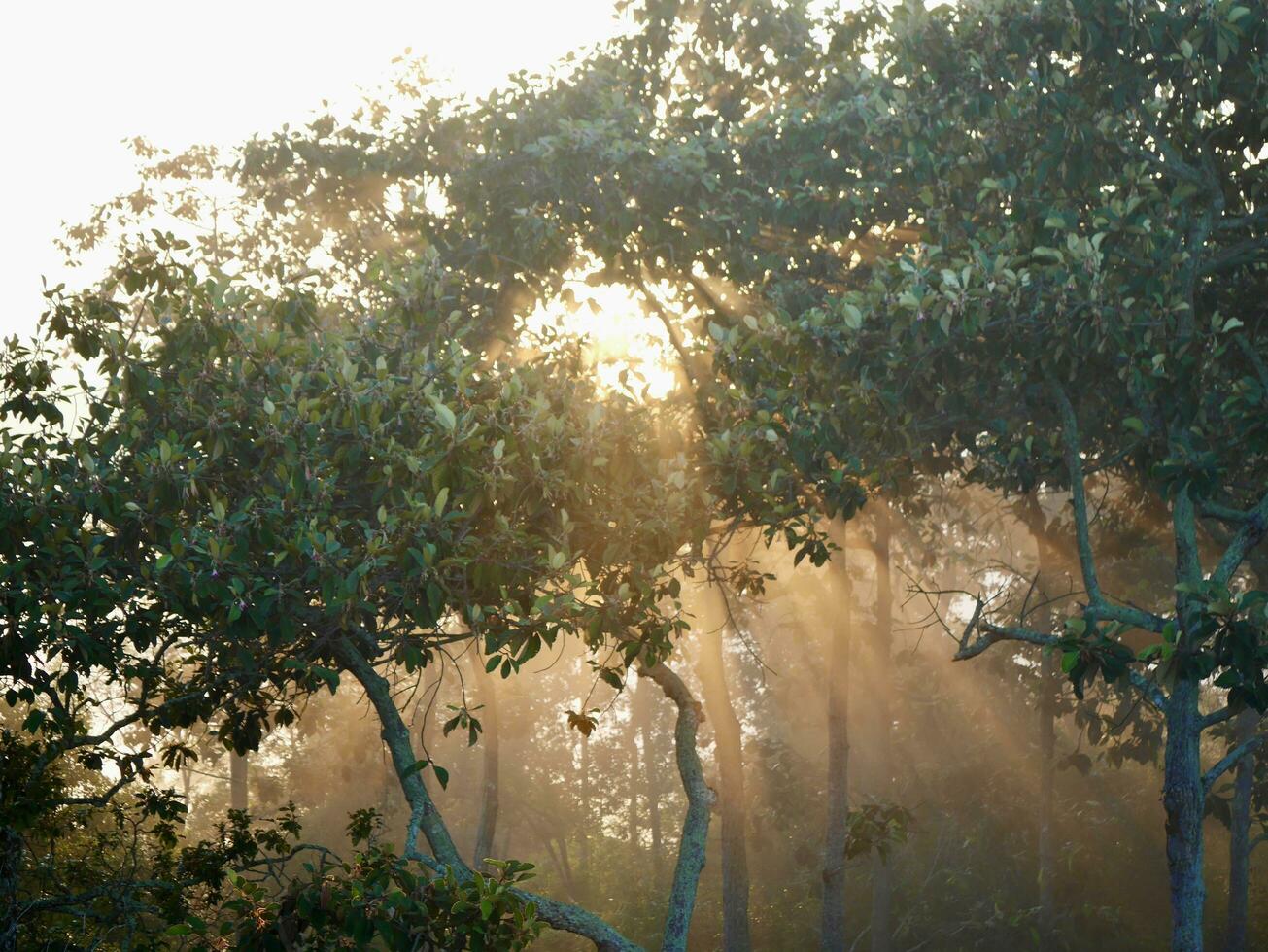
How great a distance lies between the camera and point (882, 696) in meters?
26.5

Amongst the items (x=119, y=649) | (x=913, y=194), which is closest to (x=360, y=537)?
(x=119, y=649)

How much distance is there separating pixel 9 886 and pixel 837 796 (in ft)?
45.4

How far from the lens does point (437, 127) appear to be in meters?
18.0

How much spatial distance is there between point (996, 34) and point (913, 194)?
206cm

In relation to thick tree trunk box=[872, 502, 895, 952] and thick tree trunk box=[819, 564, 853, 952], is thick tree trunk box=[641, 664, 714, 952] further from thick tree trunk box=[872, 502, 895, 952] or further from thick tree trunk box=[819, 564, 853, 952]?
thick tree trunk box=[872, 502, 895, 952]

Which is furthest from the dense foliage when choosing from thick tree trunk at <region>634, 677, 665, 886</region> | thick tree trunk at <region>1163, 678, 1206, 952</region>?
thick tree trunk at <region>634, 677, 665, 886</region>

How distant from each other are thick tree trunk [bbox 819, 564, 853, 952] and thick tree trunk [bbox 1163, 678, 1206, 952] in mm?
7280

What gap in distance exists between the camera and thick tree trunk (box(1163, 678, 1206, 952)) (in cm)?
1238

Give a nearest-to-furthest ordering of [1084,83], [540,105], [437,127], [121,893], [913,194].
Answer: [121,893], [1084,83], [913,194], [540,105], [437,127]

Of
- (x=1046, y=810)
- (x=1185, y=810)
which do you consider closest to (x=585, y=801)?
(x=1046, y=810)

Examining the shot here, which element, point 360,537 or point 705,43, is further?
point 705,43

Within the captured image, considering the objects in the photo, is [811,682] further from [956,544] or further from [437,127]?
[437,127]

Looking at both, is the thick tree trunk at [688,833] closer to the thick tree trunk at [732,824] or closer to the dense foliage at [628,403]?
the dense foliage at [628,403]

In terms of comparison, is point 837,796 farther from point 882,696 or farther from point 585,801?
point 585,801
